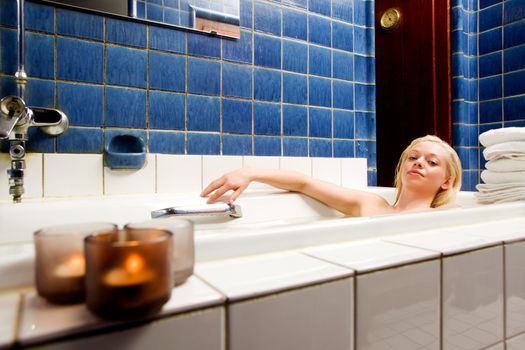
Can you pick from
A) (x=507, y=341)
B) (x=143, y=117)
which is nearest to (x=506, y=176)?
(x=507, y=341)

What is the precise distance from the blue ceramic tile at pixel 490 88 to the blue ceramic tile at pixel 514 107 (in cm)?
8

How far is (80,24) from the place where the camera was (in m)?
1.27

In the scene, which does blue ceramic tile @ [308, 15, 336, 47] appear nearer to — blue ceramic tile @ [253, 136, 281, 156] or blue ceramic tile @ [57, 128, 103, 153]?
blue ceramic tile @ [253, 136, 281, 156]

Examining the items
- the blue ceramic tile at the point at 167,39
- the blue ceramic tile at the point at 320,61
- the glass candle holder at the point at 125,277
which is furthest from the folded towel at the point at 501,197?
the blue ceramic tile at the point at 167,39

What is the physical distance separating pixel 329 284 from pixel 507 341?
0.42 metres

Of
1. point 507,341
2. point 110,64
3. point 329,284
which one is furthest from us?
point 110,64

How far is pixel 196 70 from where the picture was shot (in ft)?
4.83

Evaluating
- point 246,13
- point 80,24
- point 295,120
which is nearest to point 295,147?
point 295,120

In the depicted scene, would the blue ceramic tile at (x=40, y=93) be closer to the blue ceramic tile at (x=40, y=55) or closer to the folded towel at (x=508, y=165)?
the blue ceramic tile at (x=40, y=55)

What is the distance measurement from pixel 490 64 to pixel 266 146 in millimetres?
1721

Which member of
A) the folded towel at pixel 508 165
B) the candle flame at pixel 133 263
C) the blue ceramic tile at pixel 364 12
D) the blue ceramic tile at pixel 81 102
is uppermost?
the blue ceramic tile at pixel 364 12

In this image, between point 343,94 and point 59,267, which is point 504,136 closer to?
point 343,94

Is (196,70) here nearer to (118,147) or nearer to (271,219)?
(118,147)

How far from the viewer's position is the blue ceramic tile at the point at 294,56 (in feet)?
5.54
